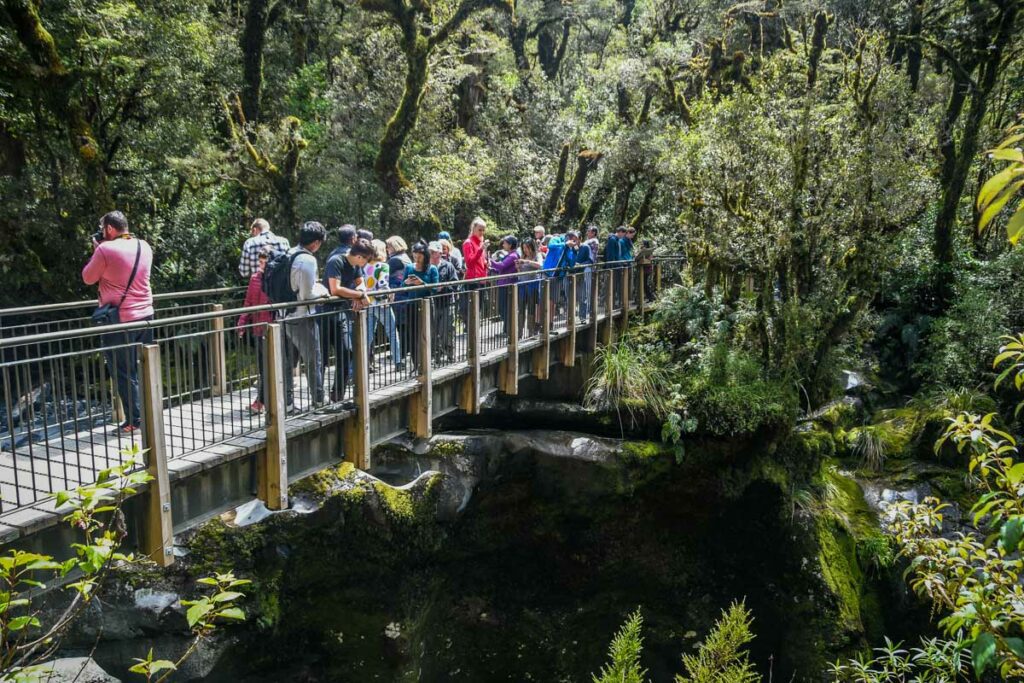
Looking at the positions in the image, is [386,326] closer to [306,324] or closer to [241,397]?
[306,324]

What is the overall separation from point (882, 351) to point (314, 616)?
1334 centimetres

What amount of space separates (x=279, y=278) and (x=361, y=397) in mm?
1408

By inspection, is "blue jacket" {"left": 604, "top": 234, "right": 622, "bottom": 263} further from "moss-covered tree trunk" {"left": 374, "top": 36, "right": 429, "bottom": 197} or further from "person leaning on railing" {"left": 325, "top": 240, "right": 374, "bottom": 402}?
"person leaning on railing" {"left": 325, "top": 240, "right": 374, "bottom": 402}

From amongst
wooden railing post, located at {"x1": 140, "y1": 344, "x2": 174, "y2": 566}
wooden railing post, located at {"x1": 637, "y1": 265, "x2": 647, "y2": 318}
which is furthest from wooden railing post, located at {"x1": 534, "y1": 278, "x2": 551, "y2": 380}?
wooden railing post, located at {"x1": 140, "y1": 344, "x2": 174, "y2": 566}

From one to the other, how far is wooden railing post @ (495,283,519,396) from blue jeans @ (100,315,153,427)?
4897 millimetres

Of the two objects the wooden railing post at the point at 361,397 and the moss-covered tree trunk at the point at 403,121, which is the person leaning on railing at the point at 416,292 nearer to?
the wooden railing post at the point at 361,397

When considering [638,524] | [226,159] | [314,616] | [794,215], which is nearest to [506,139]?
[226,159]

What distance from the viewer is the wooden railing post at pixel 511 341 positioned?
10.4 m

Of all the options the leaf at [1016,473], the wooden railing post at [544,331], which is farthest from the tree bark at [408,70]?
the leaf at [1016,473]

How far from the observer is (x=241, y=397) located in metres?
6.47

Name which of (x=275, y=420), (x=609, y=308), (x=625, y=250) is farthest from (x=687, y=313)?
(x=275, y=420)

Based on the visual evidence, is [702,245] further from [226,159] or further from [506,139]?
[226,159]

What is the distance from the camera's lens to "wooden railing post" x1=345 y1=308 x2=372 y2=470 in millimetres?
7457

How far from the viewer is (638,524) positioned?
12.9m
